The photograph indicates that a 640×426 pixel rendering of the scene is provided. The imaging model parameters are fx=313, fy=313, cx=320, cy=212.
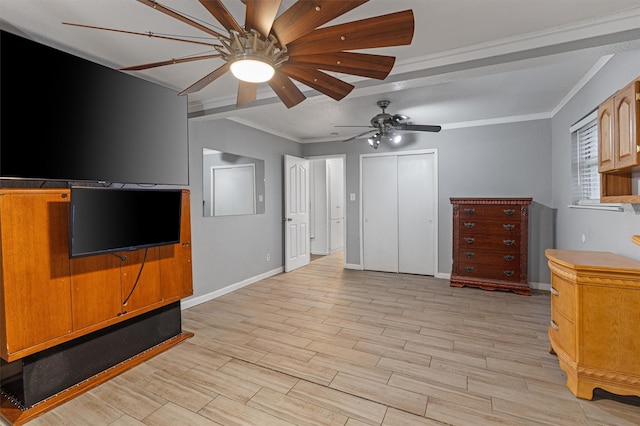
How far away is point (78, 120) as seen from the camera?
221cm

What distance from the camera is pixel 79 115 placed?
2215mm

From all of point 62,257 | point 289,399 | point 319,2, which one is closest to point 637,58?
point 319,2


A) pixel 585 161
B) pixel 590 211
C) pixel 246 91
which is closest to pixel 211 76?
pixel 246 91

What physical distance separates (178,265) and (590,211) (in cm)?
395

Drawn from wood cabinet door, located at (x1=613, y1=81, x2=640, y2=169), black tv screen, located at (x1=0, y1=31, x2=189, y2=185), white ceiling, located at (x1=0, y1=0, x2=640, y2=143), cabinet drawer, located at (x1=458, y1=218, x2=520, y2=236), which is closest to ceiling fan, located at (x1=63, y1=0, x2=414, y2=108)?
A: white ceiling, located at (x1=0, y1=0, x2=640, y2=143)

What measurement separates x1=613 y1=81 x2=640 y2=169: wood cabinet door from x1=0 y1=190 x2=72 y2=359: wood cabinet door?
356 centimetres

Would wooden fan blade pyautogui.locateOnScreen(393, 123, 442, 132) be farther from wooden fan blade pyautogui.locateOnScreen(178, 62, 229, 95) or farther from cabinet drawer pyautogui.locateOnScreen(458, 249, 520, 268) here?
wooden fan blade pyautogui.locateOnScreen(178, 62, 229, 95)

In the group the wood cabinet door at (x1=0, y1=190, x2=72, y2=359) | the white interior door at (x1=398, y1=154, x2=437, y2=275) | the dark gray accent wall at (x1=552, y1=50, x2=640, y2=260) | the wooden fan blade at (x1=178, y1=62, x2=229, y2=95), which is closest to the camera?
the wooden fan blade at (x1=178, y1=62, x2=229, y2=95)

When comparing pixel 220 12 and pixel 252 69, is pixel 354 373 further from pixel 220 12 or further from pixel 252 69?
pixel 220 12

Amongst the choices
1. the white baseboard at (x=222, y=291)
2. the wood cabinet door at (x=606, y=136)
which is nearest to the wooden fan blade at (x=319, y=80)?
the wood cabinet door at (x=606, y=136)

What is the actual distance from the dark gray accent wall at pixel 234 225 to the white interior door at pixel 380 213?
4.88 ft

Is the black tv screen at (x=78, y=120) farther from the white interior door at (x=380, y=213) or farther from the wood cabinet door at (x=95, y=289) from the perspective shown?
the white interior door at (x=380, y=213)

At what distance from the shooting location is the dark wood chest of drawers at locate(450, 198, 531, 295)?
4.07m

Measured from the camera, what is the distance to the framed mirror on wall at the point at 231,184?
398 centimetres
